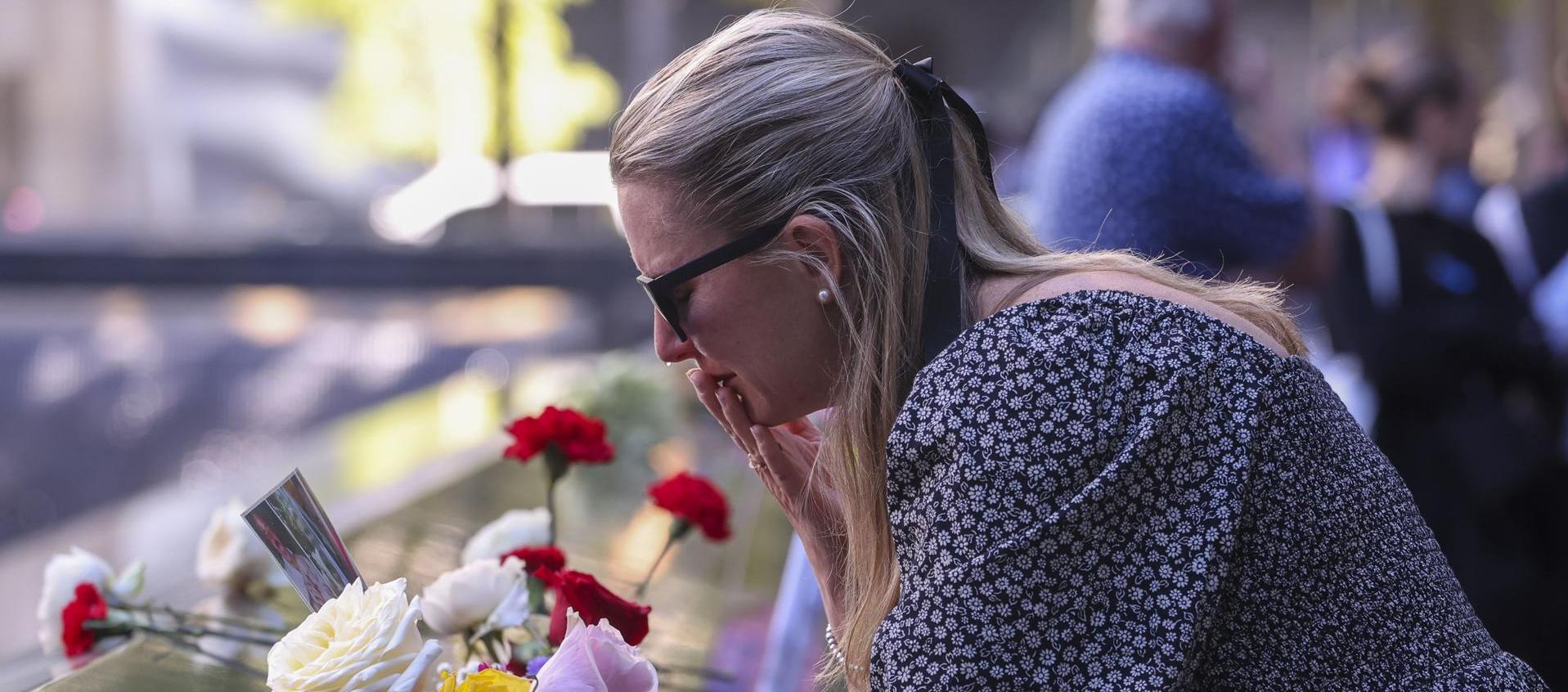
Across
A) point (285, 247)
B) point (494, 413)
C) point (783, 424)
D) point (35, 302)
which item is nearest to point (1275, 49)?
point (285, 247)

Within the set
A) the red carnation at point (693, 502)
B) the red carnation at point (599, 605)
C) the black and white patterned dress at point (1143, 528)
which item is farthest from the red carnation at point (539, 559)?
the black and white patterned dress at point (1143, 528)

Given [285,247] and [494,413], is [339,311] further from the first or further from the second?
[494,413]

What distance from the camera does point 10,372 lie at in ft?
20.9

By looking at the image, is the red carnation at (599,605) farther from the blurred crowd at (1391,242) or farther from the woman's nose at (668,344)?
the blurred crowd at (1391,242)

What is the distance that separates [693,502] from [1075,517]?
0.74 m

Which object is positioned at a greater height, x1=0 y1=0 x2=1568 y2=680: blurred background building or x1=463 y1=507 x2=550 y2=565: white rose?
x1=463 y1=507 x2=550 y2=565: white rose

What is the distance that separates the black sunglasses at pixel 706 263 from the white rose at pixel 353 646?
0.46 metres

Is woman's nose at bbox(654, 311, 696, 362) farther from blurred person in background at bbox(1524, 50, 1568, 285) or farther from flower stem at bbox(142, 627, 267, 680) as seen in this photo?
blurred person in background at bbox(1524, 50, 1568, 285)

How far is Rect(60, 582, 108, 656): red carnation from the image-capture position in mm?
1722

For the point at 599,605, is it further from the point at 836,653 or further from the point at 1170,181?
the point at 1170,181

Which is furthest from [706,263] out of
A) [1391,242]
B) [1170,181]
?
[1391,242]

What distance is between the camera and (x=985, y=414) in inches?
50.3

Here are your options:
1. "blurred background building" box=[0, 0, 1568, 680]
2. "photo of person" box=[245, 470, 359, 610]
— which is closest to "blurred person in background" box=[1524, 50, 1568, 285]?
"blurred background building" box=[0, 0, 1568, 680]

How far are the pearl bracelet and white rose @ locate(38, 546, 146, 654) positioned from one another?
0.93 metres
